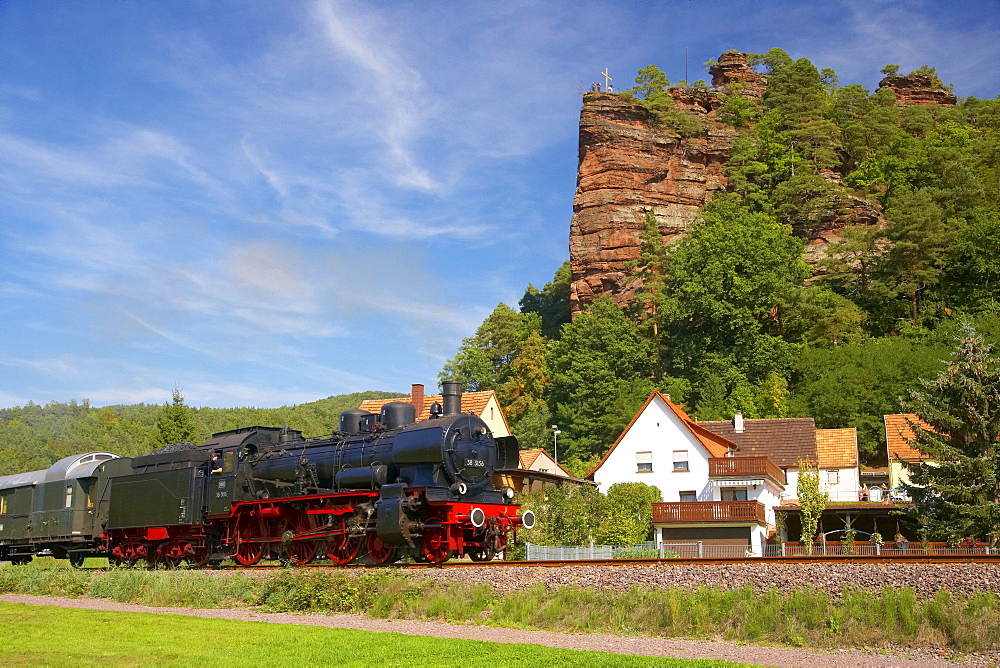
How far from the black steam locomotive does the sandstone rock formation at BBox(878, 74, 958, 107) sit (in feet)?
419

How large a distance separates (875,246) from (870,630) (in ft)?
251

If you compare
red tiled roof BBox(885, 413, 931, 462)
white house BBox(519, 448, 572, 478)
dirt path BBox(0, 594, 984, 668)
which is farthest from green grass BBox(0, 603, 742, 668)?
red tiled roof BBox(885, 413, 931, 462)

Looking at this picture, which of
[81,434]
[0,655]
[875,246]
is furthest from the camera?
[81,434]

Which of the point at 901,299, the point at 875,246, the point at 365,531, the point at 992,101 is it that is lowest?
the point at 365,531

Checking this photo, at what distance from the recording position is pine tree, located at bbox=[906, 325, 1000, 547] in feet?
96.2

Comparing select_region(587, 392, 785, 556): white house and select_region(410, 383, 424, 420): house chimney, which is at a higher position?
select_region(410, 383, 424, 420): house chimney

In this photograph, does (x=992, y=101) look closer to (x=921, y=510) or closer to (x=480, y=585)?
(x=921, y=510)

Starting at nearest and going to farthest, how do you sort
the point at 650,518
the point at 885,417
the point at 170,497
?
the point at 170,497
the point at 650,518
the point at 885,417

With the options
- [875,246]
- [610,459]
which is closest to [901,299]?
[875,246]

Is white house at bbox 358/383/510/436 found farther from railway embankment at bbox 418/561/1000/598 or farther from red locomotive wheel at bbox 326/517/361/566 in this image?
railway embankment at bbox 418/561/1000/598

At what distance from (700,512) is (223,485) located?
22.0m

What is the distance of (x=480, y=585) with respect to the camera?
51.8 ft

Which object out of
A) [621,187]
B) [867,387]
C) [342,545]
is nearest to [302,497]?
[342,545]

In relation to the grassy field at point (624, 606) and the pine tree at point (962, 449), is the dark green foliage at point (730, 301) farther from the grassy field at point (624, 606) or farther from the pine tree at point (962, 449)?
the grassy field at point (624, 606)
